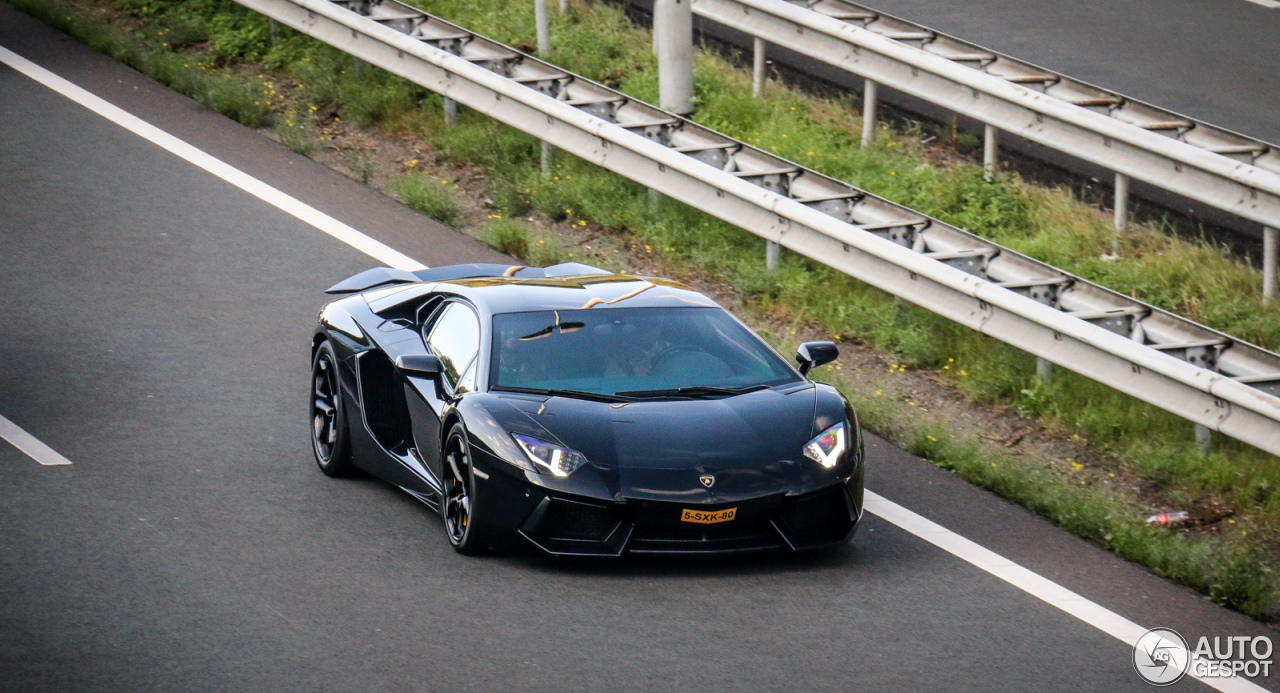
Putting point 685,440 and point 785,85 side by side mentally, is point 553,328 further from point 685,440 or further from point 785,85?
point 785,85

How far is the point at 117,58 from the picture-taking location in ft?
53.4

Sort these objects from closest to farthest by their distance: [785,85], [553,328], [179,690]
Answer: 1. [179,690]
2. [553,328]
3. [785,85]

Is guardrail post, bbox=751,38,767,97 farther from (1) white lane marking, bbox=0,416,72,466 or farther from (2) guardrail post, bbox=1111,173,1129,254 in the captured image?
(1) white lane marking, bbox=0,416,72,466

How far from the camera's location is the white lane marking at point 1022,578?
23.5 feet

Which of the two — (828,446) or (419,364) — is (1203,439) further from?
(419,364)

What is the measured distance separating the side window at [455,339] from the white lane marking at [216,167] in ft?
8.57

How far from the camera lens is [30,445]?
29.8 ft

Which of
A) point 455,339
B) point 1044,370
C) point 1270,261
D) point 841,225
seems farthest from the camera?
point 841,225

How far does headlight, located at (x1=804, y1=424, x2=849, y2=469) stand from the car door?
1.65 metres

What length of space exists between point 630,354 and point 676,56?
590cm

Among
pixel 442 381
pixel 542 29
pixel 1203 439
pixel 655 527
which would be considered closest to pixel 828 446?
pixel 655 527

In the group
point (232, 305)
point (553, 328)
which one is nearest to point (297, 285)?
point (232, 305)

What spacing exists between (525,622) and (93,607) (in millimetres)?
1768

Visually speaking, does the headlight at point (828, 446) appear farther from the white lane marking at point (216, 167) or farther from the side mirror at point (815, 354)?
the white lane marking at point (216, 167)
